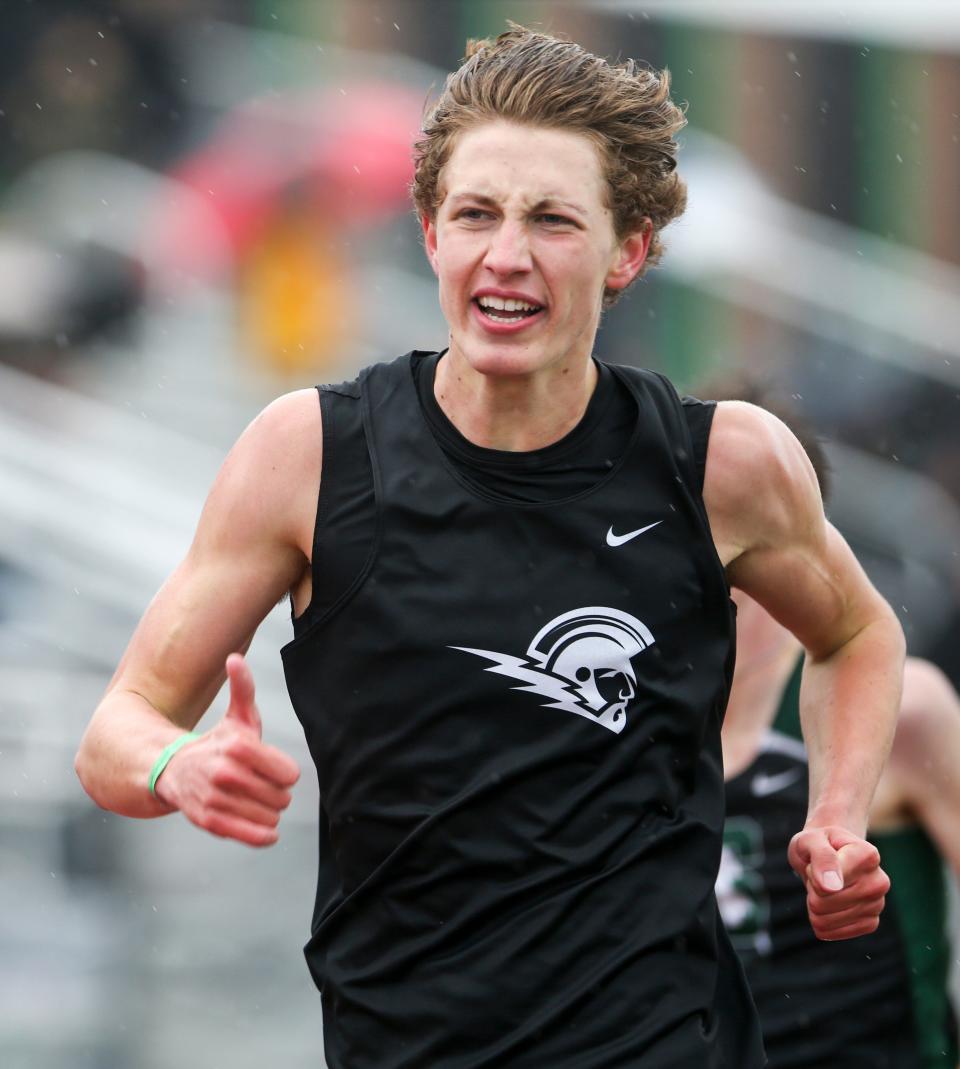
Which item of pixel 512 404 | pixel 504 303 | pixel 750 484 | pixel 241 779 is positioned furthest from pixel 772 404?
pixel 241 779

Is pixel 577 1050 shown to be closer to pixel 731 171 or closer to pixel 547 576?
pixel 547 576

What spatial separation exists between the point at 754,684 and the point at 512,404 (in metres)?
1.44

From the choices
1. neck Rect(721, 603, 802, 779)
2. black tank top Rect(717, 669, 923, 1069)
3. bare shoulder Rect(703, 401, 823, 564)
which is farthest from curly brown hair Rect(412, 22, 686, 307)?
black tank top Rect(717, 669, 923, 1069)

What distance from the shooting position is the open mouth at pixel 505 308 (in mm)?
2678

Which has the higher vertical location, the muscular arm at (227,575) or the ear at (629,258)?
the ear at (629,258)

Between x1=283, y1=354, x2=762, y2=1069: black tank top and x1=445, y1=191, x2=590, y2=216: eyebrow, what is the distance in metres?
0.35

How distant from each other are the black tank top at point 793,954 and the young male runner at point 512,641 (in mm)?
992

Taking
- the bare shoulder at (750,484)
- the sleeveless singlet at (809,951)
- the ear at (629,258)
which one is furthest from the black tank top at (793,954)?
the ear at (629,258)

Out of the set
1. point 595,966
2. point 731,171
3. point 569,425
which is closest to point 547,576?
point 569,425

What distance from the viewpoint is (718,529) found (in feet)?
9.20

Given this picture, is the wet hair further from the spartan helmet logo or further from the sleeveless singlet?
the spartan helmet logo

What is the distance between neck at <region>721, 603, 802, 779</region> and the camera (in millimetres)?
3918

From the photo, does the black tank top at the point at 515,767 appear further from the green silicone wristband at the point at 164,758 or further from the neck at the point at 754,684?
the neck at the point at 754,684

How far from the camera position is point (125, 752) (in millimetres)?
2504
